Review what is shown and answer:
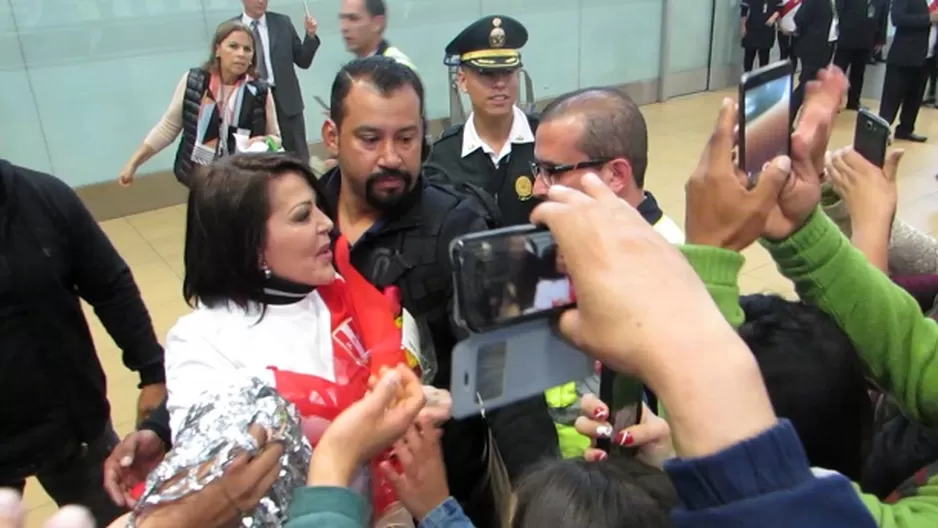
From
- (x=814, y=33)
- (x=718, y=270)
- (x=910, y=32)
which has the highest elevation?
(x=718, y=270)

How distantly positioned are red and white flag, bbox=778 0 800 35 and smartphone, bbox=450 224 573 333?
825 cm

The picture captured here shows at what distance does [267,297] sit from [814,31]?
7502mm

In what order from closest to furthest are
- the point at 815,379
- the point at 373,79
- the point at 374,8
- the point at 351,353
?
the point at 815,379
the point at 351,353
the point at 373,79
the point at 374,8

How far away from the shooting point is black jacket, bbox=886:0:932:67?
629 centimetres

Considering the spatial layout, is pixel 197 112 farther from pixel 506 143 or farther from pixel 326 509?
pixel 326 509

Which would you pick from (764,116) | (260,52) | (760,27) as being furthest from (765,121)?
(760,27)

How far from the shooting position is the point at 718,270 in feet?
2.92

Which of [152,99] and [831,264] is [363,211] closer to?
[831,264]

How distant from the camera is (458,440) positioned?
5.39 ft

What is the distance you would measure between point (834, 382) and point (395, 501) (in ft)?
2.55

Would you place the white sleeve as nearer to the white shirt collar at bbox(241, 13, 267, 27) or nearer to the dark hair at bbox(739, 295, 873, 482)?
the dark hair at bbox(739, 295, 873, 482)

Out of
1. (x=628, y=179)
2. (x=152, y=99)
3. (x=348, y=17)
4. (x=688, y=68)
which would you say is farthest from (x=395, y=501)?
(x=688, y=68)

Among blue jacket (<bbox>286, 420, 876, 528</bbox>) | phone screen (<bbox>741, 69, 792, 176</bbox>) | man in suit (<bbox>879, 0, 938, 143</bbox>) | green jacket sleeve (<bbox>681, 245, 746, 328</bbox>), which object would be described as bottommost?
man in suit (<bbox>879, 0, 938, 143</bbox>)

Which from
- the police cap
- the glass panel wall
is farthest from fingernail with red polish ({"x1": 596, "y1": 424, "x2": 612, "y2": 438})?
the glass panel wall
